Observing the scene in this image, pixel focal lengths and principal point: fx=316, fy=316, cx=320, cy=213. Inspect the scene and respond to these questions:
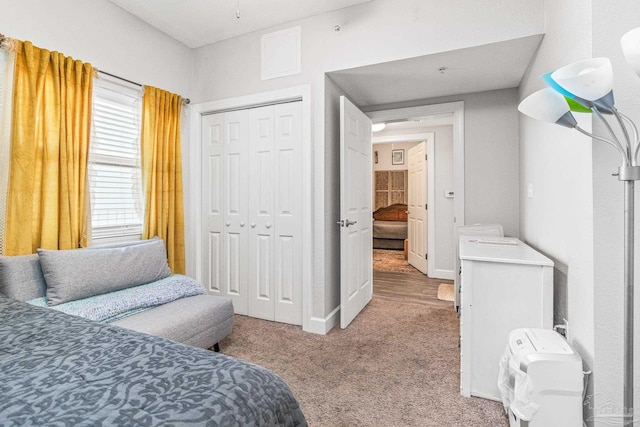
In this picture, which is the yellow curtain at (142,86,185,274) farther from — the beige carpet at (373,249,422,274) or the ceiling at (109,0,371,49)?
the beige carpet at (373,249,422,274)

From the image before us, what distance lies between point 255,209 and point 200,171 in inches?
29.8

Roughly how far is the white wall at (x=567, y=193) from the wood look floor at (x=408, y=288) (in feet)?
4.88

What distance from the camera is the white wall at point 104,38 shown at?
202 cm

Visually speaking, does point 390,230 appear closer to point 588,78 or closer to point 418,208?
point 418,208

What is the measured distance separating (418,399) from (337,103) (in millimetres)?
2374

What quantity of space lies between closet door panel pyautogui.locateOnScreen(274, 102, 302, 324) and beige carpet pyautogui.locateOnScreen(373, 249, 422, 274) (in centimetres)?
269

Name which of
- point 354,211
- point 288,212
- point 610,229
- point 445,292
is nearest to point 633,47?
point 610,229

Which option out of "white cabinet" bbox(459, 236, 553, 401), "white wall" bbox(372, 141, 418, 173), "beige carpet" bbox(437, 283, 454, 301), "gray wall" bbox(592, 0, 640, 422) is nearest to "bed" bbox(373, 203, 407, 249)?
"white wall" bbox(372, 141, 418, 173)

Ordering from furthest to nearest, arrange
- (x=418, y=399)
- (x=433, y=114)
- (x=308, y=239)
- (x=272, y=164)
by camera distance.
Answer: (x=433, y=114) < (x=272, y=164) < (x=308, y=239) < (x=418, y=399)

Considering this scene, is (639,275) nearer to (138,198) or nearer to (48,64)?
(138,198)

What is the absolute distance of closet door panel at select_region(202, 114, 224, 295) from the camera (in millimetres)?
3135

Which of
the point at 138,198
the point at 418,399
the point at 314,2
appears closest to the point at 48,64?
the point at 138,198

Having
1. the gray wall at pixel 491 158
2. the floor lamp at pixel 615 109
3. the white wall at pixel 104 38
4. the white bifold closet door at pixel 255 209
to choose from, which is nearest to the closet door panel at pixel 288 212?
the white bifold closet door at pixel 255 209

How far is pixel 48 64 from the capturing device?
2.07 m
